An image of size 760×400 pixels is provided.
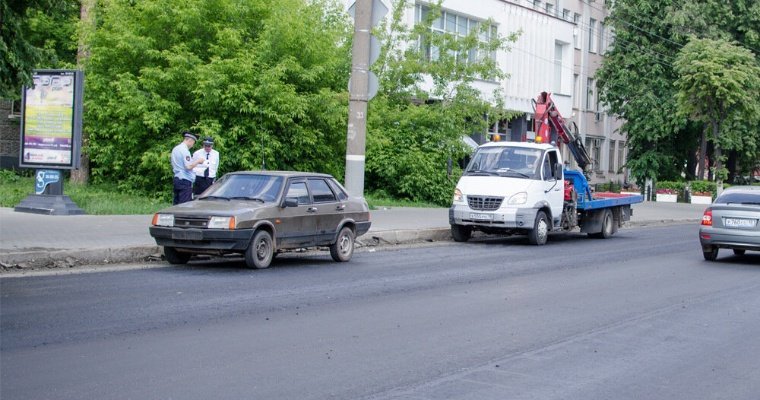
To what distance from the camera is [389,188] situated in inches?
1288

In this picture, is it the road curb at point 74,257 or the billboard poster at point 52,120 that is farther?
the billboard poster at point 52,120

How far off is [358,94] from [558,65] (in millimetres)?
35589

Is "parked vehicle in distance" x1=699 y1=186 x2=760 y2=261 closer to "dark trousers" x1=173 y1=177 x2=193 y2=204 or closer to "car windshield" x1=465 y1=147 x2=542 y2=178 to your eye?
"car windshield" x1=465 y1=147 x2=542 y2=178

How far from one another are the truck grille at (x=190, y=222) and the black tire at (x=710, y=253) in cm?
1021

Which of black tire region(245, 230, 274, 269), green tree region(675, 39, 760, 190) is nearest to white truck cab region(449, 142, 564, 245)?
black tire region(245, 230, 274, 269)

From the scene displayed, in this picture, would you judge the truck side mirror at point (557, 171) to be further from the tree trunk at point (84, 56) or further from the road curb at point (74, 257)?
the tree trunk at point (84, 56)

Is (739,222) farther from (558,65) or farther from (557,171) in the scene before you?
(558,65)

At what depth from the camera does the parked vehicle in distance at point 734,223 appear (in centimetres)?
1803

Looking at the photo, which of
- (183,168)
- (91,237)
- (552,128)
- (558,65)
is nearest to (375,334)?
(91,237)

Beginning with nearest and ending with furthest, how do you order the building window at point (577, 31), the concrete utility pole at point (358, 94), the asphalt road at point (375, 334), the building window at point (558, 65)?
the asphalt road at point (375, 334) < the concrete utility pole at point (358, 94) < the building window at point (558, 65) < the building window at point (577, 31)

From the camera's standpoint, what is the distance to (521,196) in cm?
2088

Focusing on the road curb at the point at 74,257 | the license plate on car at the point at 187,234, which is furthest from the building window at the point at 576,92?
the license plate on car at the point at 187,234

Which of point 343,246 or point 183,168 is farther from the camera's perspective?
point 183,168

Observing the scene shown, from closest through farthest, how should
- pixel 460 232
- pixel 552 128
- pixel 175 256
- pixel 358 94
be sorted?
pixel 175 256, pixel 358 94, pixel 460 232, pixel 552 128
